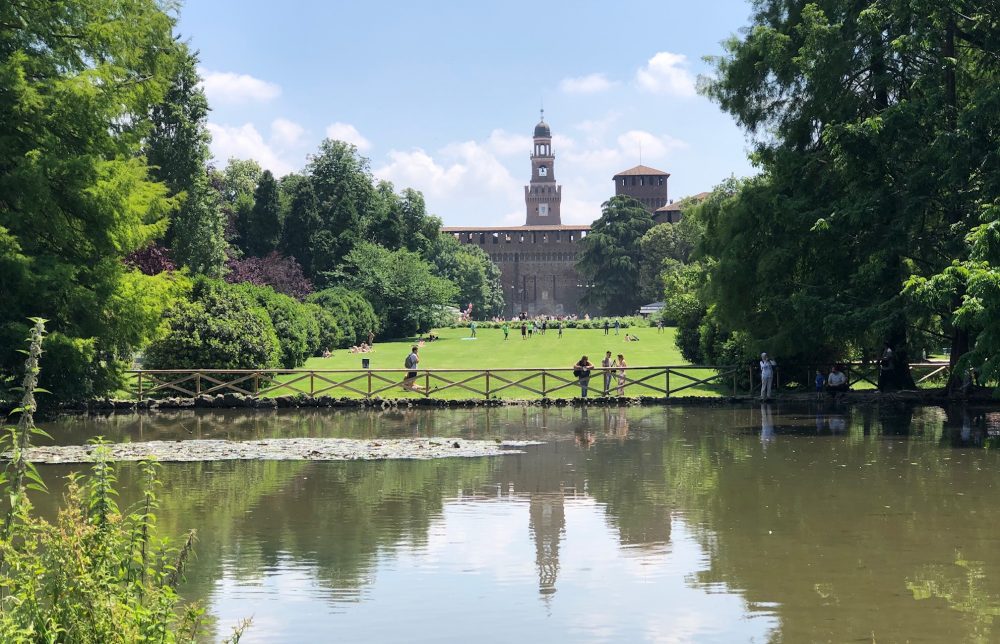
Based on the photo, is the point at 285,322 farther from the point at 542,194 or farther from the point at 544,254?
the point at 542,194

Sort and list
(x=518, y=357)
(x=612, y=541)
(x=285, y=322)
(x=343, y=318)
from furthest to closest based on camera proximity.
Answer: (x=343, y=318) < (x=518, y=357) < (x=285, y=322) < (x=612, y=541)

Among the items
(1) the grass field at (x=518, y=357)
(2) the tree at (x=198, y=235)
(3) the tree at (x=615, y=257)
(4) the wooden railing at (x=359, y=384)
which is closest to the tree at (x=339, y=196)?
(1) the grass field at (x=518, y=357)

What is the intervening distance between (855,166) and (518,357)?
1815 centimetres

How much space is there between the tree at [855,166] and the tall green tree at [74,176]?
12.5 metres

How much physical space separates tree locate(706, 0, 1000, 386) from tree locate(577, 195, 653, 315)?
68.1 meters

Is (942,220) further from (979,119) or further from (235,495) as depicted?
(235,495)

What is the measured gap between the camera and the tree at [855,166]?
2267cm

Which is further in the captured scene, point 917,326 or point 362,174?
point 362,174

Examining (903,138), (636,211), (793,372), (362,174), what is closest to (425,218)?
(362,174)

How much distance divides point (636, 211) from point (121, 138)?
78897 mm

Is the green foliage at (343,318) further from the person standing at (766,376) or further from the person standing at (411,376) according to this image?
the person standing at (766,376)

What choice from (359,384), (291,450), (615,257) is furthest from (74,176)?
(615,257)

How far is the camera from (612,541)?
10.4 m

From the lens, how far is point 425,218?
67.1m
